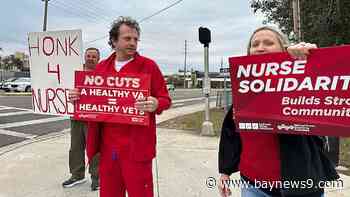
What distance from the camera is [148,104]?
9.27 ft

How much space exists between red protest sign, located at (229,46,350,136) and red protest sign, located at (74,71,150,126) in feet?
2.75

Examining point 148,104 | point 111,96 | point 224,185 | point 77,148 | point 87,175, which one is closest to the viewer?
point 224,185

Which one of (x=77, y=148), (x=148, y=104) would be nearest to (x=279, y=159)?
(x=148, y=104)

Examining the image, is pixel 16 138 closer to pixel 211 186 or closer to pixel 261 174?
pixel 211 186

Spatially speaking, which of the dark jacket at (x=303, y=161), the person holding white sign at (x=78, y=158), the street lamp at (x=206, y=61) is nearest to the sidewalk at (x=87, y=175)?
the person holding white sign at (x=78, y=158)

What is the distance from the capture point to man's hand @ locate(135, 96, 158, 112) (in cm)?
282

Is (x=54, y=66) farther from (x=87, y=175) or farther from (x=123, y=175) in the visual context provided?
(x=87, y=175)

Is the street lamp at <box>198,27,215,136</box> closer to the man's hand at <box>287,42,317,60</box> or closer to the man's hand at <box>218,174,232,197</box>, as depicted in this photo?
the man's hand at <box>218,174,232,197</box>

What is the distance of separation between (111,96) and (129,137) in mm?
402

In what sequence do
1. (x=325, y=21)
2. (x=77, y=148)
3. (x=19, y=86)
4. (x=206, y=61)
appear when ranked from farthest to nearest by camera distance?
1. (x=19, y=86)
2. (x=325, y=21)
3. (x=206, y=61)
4. (x=77, y=148)

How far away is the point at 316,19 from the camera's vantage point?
→ 1285 centimetres

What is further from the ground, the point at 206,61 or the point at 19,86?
the point at 206,61

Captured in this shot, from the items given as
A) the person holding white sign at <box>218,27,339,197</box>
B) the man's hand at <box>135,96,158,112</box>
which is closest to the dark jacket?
the person holding white sign at <box>218,27,339,197</box>

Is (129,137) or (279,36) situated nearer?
(279,36)
